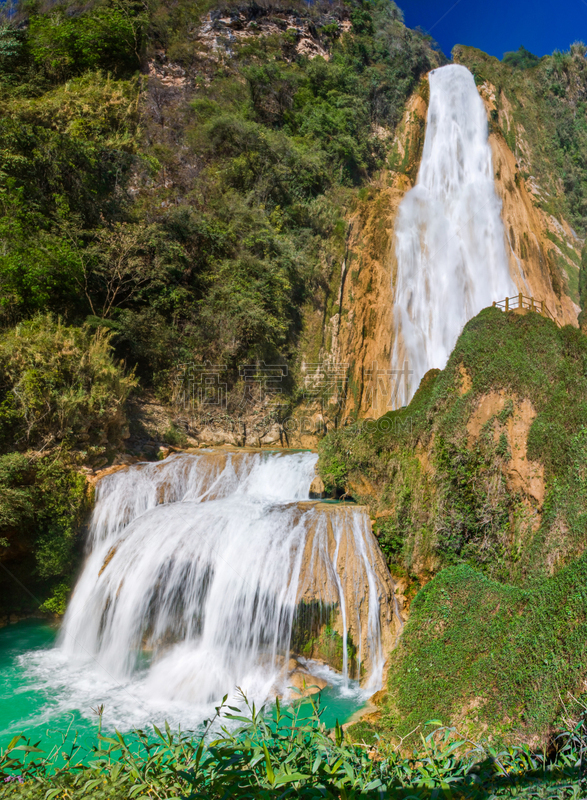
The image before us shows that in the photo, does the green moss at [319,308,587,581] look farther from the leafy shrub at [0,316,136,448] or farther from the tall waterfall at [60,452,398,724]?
the leafy shrub at [0,316,136,448]

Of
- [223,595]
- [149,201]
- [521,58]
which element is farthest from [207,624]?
[521,58]

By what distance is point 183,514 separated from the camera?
10.6m

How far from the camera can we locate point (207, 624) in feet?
29.7

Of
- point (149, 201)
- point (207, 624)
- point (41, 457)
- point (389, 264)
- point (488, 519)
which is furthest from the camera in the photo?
point (389, 264)

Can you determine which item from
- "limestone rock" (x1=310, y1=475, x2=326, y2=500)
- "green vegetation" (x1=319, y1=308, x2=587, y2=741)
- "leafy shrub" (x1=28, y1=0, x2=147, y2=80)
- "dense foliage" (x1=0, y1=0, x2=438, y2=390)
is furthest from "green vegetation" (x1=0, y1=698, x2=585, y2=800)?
"leafy shrub" (x1=28, y1=0, x2=147, y2=80)

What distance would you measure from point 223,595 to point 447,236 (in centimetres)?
2093

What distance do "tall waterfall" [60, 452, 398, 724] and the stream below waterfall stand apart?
0.07 ft

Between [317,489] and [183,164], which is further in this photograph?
[183,164]

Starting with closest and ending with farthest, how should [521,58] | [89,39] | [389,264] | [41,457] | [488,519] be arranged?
[488,519] < [41,457] < [389,264] < [89,39] < [521,58]

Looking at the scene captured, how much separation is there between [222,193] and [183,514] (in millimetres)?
16416

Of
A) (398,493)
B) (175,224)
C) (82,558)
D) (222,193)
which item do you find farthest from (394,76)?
(82,558)

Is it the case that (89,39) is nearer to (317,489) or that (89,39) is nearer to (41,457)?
(41,457)

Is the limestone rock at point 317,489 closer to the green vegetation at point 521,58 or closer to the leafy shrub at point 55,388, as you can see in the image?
the leafy shrub at point 55,388

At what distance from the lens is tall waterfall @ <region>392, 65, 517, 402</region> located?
2197 centimetres
